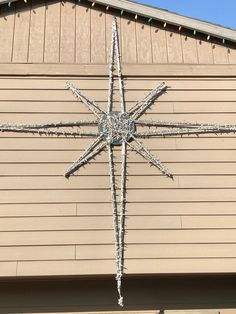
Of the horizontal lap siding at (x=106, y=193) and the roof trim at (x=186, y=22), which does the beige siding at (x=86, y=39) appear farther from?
the horizontal lap siding at (x=106, y=193)

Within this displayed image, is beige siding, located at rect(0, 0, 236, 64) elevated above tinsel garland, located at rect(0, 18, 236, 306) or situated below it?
above

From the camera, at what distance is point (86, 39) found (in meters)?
6.27

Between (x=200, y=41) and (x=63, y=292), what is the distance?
3.84 metres

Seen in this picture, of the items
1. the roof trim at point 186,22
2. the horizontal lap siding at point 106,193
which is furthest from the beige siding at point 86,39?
the horizontal lap siding at point 106,193

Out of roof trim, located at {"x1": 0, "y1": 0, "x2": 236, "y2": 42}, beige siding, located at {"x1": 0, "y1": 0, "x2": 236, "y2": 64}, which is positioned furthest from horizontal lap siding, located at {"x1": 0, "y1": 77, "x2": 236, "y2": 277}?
roof trim, located at {"x1": 0, "y1": 0, "x2": 236, "y2": 42}

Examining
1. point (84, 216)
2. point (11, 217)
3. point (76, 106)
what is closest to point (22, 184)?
point (11, 217)

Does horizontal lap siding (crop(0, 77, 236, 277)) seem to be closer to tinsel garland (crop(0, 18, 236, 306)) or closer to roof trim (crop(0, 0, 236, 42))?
tinsel garland (crop(0, 18, 236, 306))

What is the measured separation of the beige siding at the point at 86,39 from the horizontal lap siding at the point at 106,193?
16.0 inches

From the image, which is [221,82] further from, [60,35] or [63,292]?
[63,292]

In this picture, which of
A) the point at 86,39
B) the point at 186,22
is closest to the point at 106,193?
the point at 86,39

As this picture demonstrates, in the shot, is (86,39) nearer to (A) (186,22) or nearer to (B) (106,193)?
(A) (186,22)

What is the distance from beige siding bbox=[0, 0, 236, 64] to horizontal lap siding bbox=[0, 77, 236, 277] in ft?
1.33

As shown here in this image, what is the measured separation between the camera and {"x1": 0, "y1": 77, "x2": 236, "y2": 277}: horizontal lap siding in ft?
16.6

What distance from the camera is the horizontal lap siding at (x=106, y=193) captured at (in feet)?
16.6
